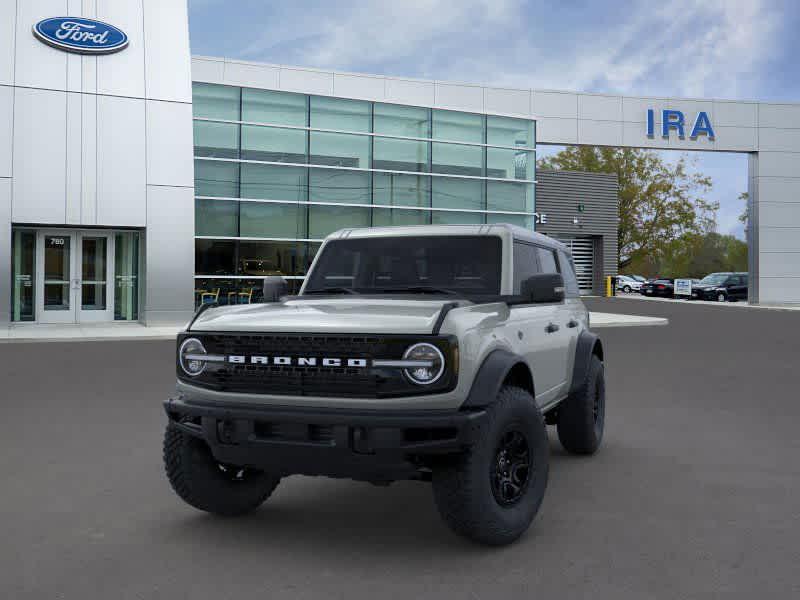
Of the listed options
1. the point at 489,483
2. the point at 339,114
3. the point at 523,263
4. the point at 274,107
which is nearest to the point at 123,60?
the point at 274,107

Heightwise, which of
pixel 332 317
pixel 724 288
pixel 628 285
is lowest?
pixel 332 317

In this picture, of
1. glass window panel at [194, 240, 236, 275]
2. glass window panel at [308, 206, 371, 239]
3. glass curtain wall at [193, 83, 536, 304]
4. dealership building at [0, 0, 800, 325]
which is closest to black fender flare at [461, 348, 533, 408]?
dealership building at [0, 0, 800, 325]

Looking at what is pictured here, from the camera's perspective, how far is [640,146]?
132 ft

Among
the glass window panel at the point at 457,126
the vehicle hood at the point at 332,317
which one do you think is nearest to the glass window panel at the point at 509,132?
the glass window panel at the point at 457,126

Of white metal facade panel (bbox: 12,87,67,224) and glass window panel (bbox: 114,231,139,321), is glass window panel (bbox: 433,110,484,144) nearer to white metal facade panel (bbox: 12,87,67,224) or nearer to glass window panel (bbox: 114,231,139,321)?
glass window panel (bbox: 114,231,139,321)

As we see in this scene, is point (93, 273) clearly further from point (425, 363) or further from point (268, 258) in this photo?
point (425, 363)

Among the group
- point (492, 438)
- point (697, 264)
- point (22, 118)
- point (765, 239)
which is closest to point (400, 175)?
point (22, 118)

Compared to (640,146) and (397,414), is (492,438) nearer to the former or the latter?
(397,414)

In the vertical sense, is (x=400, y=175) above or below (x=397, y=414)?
above

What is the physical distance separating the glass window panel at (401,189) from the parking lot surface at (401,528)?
68.9 ft

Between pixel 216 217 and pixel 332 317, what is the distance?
75.1 feet

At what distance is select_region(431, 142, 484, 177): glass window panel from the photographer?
30.2 meters

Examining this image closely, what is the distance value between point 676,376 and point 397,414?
9.44 metres

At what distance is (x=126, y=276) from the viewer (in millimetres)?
24734
